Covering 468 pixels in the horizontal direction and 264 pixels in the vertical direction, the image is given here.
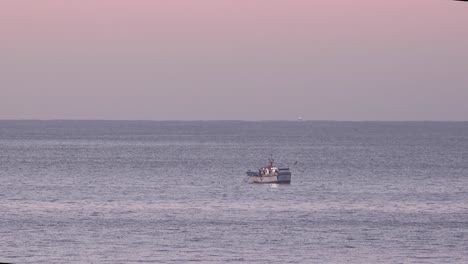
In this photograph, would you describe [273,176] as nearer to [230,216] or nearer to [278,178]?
[278,178]

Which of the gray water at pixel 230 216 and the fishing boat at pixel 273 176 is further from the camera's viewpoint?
the fishing boat at pixel 273 176

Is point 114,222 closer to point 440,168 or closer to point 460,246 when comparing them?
point 460,246

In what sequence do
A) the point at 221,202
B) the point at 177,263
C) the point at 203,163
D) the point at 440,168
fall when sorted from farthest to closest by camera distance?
the point at 203,163
the point at 440,168
the point at 221,202
the point at 177,263

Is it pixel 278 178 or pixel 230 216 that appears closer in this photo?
pixel 230 216

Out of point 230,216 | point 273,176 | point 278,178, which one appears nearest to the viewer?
point 230,216

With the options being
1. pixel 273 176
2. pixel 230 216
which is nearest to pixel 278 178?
pixel 273 176

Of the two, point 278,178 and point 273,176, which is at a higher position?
point 273,176

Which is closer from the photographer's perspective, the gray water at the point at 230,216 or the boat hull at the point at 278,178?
the gray water at the point at 230,216

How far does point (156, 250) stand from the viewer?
36.5 meters

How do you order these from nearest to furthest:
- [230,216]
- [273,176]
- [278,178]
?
[230,216]
[278,178]
[273,176]

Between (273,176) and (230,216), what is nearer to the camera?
(230,216)

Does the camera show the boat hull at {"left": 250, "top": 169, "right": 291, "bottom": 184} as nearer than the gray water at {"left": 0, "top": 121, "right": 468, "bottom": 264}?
No

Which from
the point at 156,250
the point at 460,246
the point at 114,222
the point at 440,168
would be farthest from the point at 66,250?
the point at 440,168

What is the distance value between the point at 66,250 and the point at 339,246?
909 centimetres
